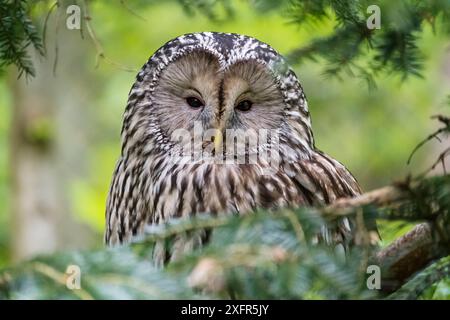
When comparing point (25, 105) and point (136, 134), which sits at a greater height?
point (25, 105)

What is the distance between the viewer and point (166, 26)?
1167cm

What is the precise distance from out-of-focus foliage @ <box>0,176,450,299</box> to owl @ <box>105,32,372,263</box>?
169cm

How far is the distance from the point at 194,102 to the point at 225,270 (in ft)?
7.53

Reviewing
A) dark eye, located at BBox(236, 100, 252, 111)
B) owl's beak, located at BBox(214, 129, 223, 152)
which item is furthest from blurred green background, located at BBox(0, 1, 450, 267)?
owl's beak, located at BBox(214, 129, 223, 152)

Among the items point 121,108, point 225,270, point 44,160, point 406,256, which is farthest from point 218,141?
point 121,108

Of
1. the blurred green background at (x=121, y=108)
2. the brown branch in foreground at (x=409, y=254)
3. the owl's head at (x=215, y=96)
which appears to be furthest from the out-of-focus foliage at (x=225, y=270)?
the blurred green background at (x=121, y=108)

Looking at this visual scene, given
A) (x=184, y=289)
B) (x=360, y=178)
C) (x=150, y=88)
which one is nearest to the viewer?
(x=184, y=289)

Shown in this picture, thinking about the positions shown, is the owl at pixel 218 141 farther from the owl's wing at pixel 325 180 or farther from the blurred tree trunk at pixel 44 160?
the blurred tree trunk at pixel 44 160

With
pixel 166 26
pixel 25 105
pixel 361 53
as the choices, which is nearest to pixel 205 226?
pixel 361 53

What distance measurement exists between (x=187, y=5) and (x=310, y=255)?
218cm

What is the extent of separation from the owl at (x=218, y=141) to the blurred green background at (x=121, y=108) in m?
5.36

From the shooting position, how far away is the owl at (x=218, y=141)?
3.85 metres

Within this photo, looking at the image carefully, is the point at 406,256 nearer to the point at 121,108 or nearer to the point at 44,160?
the point at 44,160

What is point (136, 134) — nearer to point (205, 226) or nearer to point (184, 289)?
point (205, 226)
